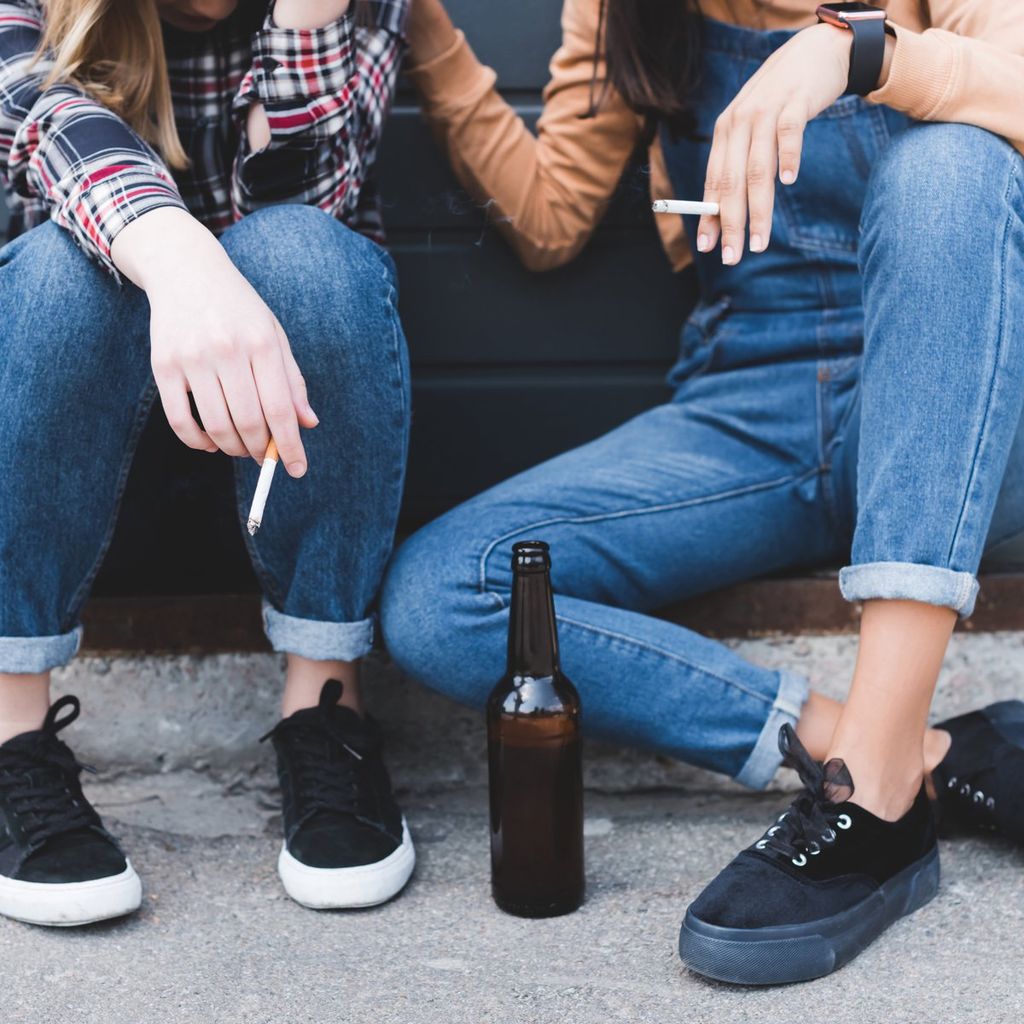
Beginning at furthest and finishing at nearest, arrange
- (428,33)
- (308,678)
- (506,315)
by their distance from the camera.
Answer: (506,315)
(428,33)
(308,678)

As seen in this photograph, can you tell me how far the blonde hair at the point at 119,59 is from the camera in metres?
1.32

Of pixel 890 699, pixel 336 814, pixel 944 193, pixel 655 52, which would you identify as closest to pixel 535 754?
pixel 336 814

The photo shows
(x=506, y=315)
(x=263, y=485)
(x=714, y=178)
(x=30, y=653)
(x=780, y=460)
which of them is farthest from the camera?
(x=506, y=315)

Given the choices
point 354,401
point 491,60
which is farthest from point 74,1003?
point 491,60

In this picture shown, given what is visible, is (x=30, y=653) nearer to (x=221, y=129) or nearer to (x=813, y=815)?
(x=221, y=129)

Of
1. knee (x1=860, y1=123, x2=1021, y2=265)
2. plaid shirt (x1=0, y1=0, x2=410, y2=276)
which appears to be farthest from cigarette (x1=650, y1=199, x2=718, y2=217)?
plaid shirt (x1=0, y1=0, x2=410, y2=276)

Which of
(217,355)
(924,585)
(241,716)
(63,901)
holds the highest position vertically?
(217,355)

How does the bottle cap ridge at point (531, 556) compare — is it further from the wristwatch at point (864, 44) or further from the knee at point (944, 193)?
the wristwatch at point (864, 44)

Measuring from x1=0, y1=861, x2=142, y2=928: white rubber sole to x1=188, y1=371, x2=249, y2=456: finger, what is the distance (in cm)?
49

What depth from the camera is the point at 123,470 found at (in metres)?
1.32

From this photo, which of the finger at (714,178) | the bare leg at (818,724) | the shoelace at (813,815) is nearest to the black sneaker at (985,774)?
the bare leg at (818,724)

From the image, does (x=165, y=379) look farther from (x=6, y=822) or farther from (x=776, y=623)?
(x=776, y=623)

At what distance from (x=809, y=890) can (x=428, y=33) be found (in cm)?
117

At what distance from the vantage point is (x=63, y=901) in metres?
1.25
